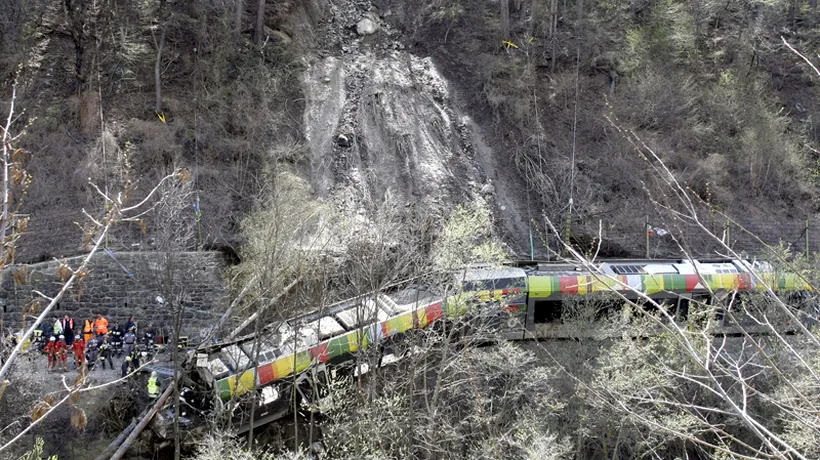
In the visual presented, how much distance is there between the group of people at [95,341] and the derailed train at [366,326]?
2254mm

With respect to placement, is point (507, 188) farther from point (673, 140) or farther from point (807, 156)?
point (807, 156)

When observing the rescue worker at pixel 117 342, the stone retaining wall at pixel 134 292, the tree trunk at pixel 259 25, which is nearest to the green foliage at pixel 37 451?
the rescue worker at pixel 117 342

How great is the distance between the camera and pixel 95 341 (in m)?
18.8

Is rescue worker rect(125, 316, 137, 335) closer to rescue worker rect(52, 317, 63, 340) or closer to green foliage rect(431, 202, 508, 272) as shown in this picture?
rescue worker rect(52, 317, 63, 340)

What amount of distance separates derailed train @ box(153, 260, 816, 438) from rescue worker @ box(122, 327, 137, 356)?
7.19ft

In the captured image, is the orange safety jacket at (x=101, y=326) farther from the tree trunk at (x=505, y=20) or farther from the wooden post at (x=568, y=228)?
the tree trunk at (x=505, y=20)

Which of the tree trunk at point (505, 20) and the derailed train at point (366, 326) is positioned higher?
the tree trunk at point (505, 20)

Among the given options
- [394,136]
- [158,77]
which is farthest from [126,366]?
[394,136]

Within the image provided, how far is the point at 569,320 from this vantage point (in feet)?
62.2

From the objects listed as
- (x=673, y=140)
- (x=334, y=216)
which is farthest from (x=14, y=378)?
(x=673, y=140)

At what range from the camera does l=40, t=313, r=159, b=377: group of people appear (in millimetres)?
18156

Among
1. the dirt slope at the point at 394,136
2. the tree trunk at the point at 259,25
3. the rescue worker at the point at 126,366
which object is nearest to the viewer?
the rescue worker at the point at 126,366

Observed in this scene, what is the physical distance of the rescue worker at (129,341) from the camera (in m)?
18.8

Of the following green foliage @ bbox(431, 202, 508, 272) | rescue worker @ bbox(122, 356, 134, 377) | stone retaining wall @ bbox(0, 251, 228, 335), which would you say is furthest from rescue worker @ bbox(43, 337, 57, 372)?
green foliage @ bbox(431, 202, 508, 272)
